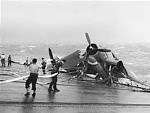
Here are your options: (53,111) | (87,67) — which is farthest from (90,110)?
(87,67)

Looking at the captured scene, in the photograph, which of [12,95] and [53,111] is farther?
[12,95]

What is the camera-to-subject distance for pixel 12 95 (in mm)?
Result: 12812

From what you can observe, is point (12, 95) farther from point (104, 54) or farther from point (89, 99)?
point (104, 54)

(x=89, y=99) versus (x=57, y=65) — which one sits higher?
(x=57, y=65)

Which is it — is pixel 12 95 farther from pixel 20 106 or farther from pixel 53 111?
pixel 53 111

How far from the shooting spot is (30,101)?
451 inches

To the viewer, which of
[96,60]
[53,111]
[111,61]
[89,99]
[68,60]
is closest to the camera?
[53,111]

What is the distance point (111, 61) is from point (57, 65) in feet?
23.5

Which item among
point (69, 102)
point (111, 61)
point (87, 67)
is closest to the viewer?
point (69, 102)

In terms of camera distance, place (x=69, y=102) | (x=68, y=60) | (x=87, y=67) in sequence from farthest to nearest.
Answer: (x=68, y=60)
(x=87, y=67)
(x=69, y=102)

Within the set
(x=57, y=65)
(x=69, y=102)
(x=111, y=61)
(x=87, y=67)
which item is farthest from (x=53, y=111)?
(x=87, y=67)

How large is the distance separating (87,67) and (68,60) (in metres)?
5.60

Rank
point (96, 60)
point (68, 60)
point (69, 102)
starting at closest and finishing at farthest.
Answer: point (69, 102)
point (96, 60)
point (68, 60)

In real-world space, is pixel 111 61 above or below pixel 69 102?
above
